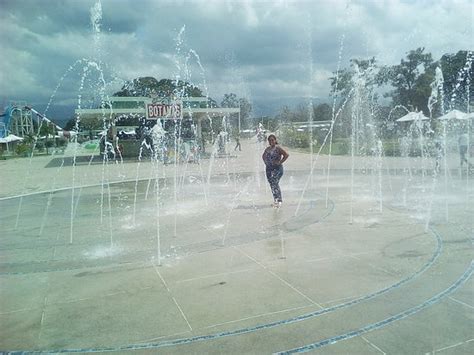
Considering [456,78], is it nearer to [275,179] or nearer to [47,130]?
[275,179]

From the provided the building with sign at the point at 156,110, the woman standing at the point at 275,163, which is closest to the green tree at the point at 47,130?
the building with sign at the point at 156,110

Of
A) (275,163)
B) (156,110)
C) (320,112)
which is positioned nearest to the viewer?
(275,163)

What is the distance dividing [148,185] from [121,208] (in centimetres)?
454

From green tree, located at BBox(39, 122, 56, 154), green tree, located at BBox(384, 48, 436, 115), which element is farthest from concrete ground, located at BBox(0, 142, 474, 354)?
green tree, located at BBox(39, 122, 56, 154)

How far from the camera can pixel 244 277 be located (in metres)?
5.14

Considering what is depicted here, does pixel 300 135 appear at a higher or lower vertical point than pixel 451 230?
higher

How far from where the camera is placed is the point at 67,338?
3.82 m

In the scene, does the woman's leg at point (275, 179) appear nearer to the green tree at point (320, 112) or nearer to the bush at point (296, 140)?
the bush at point (296, 140)

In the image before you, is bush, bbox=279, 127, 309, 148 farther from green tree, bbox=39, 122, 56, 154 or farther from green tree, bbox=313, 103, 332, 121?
green tree, bbox=39, 122, 56, 154

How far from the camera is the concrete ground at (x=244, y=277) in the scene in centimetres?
371

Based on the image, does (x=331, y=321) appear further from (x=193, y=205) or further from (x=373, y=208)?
(x=193, y=205)

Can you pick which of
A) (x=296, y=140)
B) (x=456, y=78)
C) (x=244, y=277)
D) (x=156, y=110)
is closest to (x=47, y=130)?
(x=296, y=140)

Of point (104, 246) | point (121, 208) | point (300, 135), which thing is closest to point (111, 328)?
point (104, 246)

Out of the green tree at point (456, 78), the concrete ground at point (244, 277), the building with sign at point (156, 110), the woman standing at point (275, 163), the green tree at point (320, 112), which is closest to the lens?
the concrete ground at point (244, 277)
